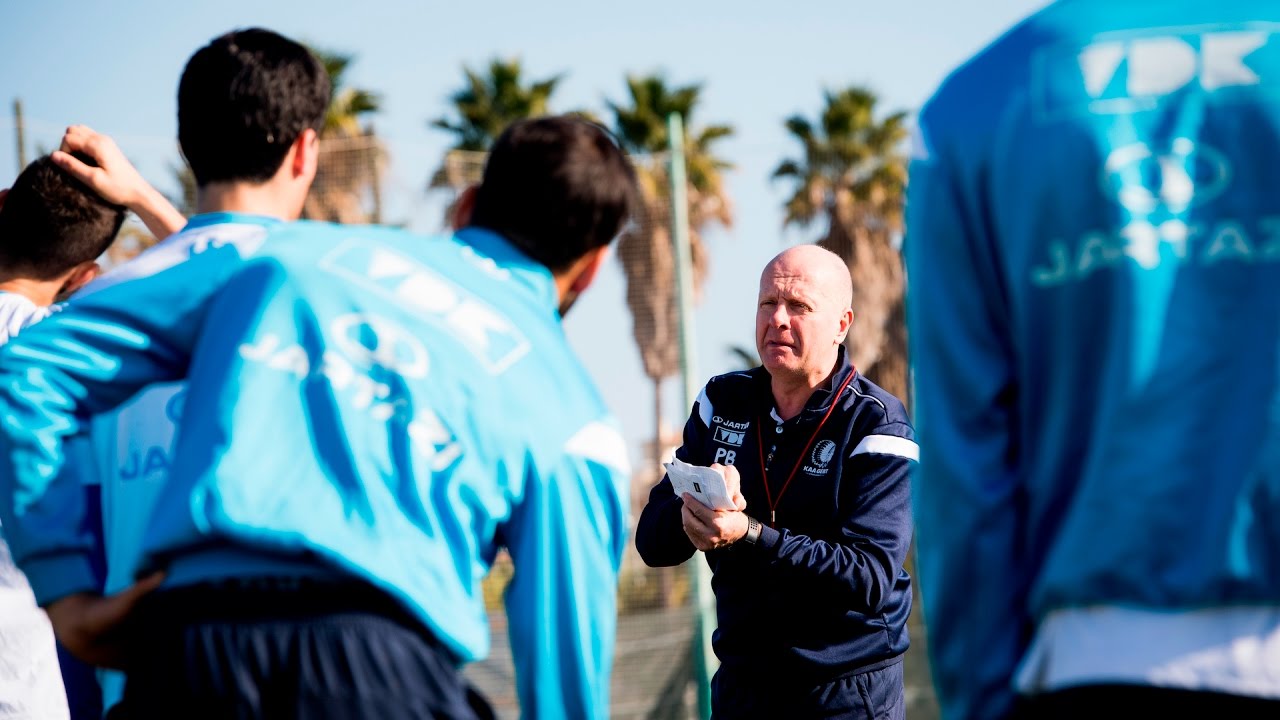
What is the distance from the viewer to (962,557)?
1922 mm

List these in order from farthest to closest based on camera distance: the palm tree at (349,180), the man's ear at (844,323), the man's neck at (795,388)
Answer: the palm tree at (349,180) < the man's ear at (844,323) < the man's neck at (795,388)

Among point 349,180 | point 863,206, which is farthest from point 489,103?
point 349,180

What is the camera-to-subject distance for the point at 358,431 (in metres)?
2.24

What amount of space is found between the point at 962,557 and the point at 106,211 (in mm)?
2794

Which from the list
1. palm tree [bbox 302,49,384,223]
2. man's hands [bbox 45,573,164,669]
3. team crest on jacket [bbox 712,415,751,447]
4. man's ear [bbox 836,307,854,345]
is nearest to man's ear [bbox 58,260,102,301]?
man's hands [bbox 45,573,164,669]

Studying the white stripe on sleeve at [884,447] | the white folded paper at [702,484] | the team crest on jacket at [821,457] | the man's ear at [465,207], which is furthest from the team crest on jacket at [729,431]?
the man's ear at [465,207]

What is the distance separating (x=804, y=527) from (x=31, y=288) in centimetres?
234

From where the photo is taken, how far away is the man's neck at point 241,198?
255 cm

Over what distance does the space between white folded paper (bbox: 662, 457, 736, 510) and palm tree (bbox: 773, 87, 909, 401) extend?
30.2ft

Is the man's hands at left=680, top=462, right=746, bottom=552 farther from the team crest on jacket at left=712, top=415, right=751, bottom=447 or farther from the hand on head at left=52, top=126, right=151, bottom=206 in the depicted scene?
the hand on head at left=52, top=126, right=151, bottom=206

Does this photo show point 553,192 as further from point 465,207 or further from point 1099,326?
point 1099,326

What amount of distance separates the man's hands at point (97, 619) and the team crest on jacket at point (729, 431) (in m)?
2.33

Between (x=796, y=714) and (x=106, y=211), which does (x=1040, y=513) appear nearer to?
(x=796, y=714)

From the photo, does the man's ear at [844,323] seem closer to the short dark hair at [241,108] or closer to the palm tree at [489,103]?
the short dark hair at [241,108]
